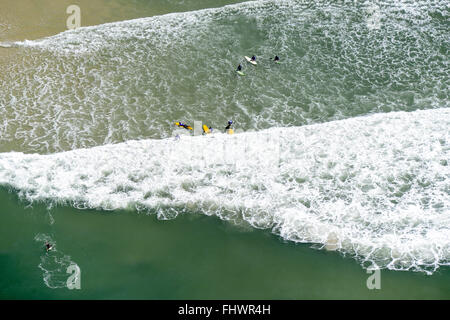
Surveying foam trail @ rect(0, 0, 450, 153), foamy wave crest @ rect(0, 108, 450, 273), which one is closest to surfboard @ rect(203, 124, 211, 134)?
foamy wave crest @ rect(0, 108, 450, 273)

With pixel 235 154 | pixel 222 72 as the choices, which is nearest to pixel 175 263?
pixel 235 154

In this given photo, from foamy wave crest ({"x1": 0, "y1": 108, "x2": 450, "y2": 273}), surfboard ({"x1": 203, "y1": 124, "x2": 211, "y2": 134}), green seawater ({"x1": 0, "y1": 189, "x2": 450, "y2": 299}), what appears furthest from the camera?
surfboard ({"x1": 203, "y1": 124, "x2": 211, "y2": 134})

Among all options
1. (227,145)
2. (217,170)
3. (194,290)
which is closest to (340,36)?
(227,145)

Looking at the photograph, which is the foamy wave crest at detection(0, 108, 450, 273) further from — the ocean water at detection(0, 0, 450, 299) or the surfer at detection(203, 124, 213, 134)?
the surfer at detection(203, 124, 213, 134)

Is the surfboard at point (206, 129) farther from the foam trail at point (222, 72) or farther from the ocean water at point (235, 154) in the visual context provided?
the foam trail at point (222, 72)

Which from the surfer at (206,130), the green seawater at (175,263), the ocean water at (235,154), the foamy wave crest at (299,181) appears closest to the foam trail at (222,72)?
the ocean water at (235,154)

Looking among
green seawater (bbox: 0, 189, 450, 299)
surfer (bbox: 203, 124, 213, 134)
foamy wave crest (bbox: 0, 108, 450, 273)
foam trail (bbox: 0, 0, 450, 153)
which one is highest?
foam trail (bbox: 0, 0, 450, 153)

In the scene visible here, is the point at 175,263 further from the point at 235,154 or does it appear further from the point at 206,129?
the point at 206,129
